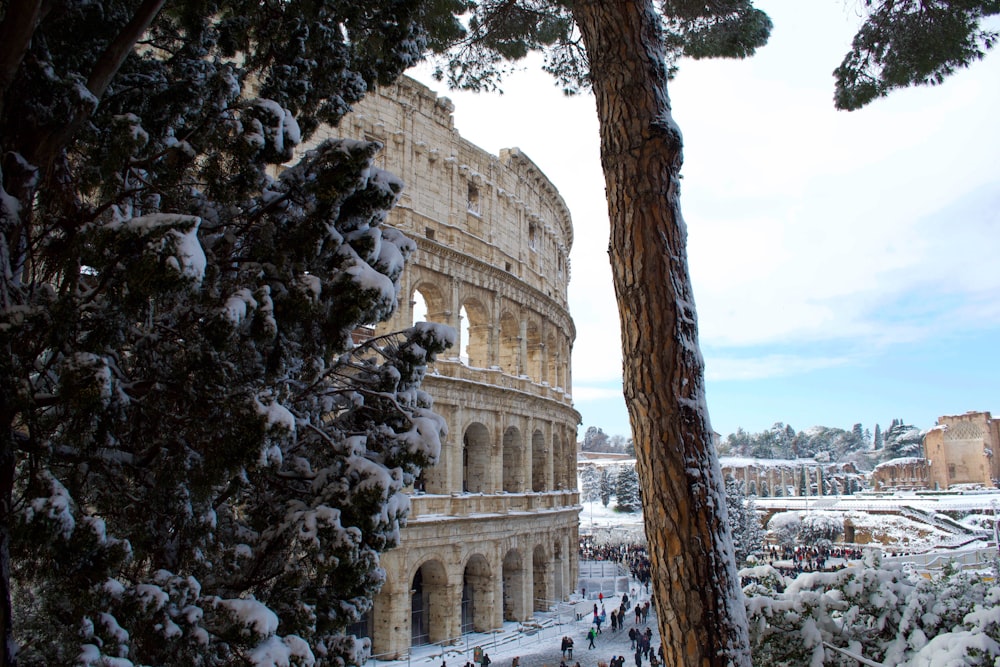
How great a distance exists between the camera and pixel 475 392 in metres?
20.4

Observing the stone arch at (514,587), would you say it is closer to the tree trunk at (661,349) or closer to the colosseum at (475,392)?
the colosseum at (475,392)

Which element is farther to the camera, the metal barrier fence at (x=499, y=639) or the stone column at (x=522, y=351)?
the stone column at (x=522, y=351)

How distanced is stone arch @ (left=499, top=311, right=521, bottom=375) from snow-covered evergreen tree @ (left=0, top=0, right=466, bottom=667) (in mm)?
16060

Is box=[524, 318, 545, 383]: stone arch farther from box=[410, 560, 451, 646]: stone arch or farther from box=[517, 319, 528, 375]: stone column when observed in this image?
box=[410, 560, 451, 646]: stone arch

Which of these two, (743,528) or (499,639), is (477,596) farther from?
(743,528)

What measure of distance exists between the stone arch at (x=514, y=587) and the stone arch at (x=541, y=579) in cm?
145

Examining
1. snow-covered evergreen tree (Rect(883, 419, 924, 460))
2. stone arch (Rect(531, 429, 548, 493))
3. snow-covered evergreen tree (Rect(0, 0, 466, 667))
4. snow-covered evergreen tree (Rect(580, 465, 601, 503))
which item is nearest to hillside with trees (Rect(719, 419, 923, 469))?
snow-covered evergreen tree (Rect(883, 419, 924, 460))

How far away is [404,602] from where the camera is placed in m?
17.7

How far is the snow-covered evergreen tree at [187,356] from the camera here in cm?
519

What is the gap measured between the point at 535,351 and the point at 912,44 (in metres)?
17.8

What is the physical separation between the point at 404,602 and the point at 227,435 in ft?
44.7

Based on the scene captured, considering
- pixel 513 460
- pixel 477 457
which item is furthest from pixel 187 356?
pixel 513 460

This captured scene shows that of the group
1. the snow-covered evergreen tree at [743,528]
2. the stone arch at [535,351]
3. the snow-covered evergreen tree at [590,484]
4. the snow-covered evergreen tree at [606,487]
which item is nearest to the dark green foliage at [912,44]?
the stone arch at [535,351]

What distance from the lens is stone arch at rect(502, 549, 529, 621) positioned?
72.1ft
